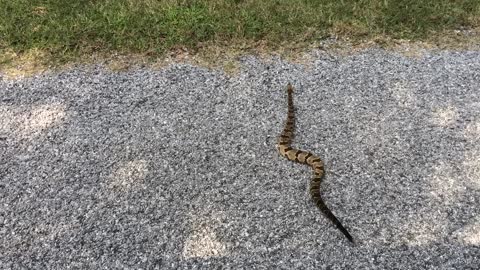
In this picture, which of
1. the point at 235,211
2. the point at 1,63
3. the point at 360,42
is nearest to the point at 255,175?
the point at 235,211

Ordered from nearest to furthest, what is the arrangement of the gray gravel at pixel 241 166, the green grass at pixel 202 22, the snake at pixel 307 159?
1. the gray gravel at pixel 241 166
2. the snake at pixel 307 159
3. the green grass at pixel 202 22

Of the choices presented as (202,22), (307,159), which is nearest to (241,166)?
(307,159)

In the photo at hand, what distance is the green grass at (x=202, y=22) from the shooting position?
645 cm

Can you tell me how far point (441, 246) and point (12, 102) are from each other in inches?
172

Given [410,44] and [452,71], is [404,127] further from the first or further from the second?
[410,44]

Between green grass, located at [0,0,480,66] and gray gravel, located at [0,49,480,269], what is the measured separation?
1.57ft

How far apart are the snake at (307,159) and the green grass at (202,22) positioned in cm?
154

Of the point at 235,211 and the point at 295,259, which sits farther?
the point at 235,211

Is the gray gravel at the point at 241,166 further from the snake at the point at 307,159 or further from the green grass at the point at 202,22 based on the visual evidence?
the green grass at the point at 202,22

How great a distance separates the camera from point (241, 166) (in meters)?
4.82

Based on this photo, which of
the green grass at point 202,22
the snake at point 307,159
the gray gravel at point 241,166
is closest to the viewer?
the gray gravel at point 241,166

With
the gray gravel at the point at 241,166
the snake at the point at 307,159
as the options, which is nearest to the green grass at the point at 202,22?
the gray gravel at the point at 241,166

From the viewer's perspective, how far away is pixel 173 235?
4164 millimetres

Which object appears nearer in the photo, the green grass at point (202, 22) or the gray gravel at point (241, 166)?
the gray gravel at point (241, 166)
